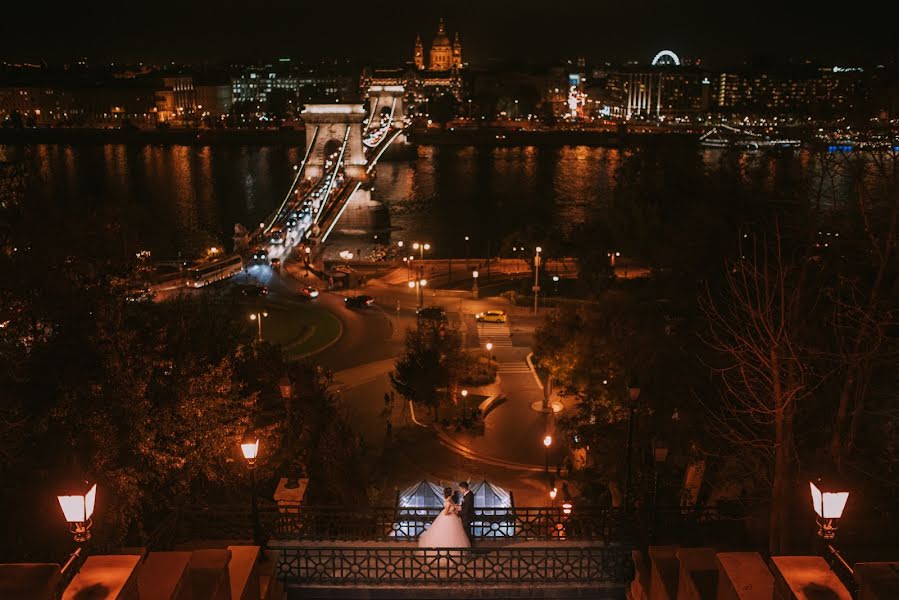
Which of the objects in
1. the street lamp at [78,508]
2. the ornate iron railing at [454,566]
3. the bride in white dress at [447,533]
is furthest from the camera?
the bride in white dress at [447,533]

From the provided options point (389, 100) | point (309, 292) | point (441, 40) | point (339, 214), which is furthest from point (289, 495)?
point (441, 40)

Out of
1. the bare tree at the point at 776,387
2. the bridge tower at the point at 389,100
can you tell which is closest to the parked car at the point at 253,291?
the bare tree at the point at 776,387

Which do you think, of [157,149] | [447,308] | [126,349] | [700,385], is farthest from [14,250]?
[157,149]

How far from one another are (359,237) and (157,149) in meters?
55.8

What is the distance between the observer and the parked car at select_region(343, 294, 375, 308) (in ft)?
89.9

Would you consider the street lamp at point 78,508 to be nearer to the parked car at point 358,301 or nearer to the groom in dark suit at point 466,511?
the groom in dark suit at point 466,511

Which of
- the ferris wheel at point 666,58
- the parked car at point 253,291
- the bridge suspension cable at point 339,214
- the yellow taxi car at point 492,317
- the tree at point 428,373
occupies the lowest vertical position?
the bridge suspension cable at point 339,214

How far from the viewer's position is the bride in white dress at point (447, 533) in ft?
24.5

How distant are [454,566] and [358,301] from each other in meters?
20.5

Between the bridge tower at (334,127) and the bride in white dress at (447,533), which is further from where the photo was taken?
the bridge tower at (334,127)

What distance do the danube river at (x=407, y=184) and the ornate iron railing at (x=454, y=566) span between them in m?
15.3

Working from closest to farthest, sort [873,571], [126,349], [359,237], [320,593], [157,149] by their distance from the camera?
1. [873,571]
2. [320,593]
3. [126,349]
4. [359,237]
5. [157,149]

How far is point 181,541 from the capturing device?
7871 mm

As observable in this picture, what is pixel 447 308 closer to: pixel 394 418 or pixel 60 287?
pixel 394 418
